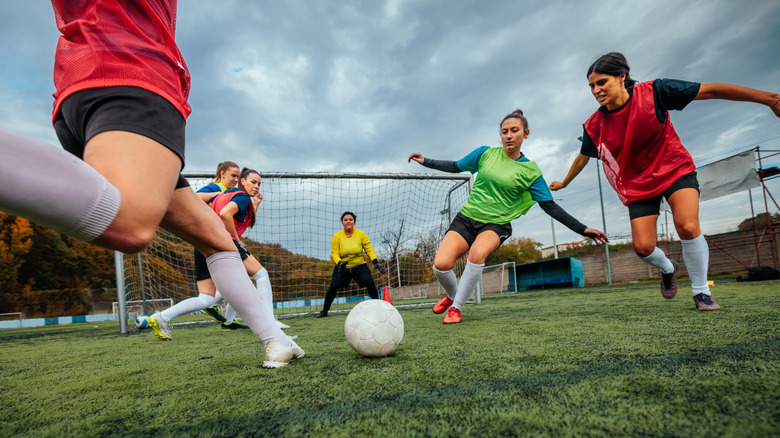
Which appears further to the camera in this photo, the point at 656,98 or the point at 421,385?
the point at 656,98

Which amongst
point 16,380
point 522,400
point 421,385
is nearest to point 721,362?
point 522,400

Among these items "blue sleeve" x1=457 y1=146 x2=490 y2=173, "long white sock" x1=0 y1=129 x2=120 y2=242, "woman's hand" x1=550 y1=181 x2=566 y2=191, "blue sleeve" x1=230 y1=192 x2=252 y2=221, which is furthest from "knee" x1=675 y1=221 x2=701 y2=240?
"blue sleeve" x1=230 y1=192 x2=252 y2=221

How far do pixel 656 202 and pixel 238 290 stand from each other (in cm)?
368

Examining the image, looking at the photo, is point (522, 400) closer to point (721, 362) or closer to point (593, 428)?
point (593, 428)

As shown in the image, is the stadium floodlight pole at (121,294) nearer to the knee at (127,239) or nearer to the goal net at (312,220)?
the goal net at (312,220)

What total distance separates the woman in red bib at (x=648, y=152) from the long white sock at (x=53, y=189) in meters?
3.70

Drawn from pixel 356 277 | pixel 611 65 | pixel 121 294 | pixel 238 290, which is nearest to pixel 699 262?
pixel 611 65

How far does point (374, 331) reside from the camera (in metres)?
2.25

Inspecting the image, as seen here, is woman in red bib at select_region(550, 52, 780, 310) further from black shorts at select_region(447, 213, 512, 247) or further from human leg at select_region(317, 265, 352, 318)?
human leg at select_region(317, 265, 352, 318)

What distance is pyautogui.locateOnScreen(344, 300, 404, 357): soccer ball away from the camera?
224 cm

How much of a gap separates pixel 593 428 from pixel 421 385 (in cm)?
69

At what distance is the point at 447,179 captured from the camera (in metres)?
8.95

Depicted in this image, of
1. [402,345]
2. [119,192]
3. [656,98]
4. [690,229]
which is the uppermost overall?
[656,98]

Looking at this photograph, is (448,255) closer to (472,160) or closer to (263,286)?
(472,160)
